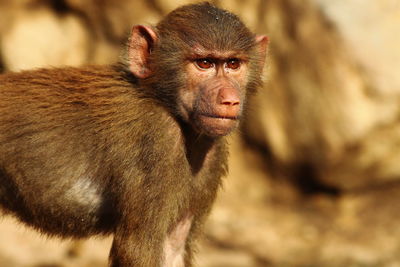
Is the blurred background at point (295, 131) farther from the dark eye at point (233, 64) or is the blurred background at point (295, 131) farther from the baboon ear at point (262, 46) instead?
the dark eye at point (233, 64)

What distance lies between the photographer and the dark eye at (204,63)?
598cm

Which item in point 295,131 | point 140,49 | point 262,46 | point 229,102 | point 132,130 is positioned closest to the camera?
point 229,102

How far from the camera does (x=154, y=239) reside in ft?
19.4

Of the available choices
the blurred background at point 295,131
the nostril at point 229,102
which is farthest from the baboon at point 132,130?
the blurred background at point 295,131

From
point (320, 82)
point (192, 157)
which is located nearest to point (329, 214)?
point (320, 82)

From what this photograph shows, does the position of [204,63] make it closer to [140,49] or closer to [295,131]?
[140,49]

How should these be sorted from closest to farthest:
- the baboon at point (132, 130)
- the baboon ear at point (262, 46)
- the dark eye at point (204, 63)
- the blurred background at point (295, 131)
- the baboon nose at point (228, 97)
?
1. the baboon nose at point (228, 97)
2. the baboon at point (132, 130)
3. the dark eye at point (204, 63)
4. the baboon ear at point (262, 46)
5. the blurred background at point (295, 131)

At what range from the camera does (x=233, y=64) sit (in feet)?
20.1

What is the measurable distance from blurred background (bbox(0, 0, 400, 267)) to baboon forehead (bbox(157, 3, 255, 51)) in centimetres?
393

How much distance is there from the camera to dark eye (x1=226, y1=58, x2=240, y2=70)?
6082mm

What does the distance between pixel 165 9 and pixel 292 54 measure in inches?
72.2

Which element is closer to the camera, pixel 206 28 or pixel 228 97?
pixel 228 97

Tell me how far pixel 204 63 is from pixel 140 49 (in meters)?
0.52

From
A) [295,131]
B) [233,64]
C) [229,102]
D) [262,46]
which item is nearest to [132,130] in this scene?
[229,102]
